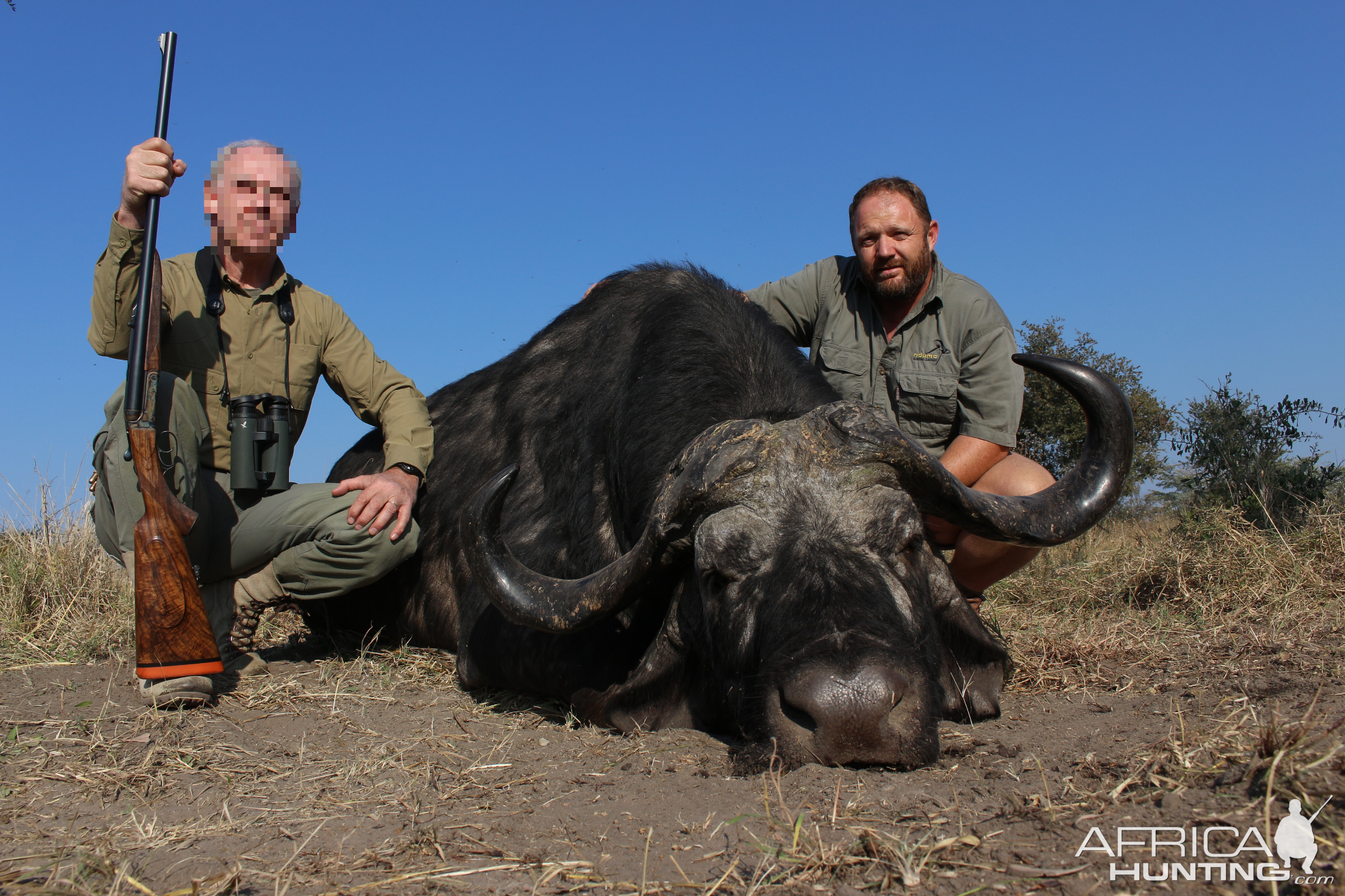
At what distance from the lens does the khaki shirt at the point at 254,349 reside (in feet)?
14.1

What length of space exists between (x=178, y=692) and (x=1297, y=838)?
12.6 feet

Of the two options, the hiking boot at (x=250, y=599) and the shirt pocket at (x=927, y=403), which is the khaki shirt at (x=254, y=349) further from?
the shirt pocket at (x=927, y=403)

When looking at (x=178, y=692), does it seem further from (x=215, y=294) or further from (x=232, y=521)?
(x=215, y=294)

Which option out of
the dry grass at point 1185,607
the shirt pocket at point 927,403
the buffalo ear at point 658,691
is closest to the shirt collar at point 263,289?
the buffalo ear at point 658,691

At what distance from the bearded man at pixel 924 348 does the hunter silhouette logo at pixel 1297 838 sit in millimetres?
2842

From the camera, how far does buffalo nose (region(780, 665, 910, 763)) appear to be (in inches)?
102

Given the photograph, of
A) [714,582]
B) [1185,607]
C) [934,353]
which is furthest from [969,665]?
[1185,607]

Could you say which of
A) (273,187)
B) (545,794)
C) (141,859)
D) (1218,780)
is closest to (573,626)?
(545,794)

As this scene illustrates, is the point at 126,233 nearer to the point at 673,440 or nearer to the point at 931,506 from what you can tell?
the point at 673,440

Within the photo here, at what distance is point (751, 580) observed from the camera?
319 cm

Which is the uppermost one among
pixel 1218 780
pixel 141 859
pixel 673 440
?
pixel 673 440

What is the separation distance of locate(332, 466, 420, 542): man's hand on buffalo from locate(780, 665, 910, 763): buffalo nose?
2.93 meters

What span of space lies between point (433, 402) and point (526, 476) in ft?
6.02

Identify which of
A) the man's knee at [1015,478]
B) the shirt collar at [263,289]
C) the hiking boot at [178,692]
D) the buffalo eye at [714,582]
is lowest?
the hiking boot at [178,692]
